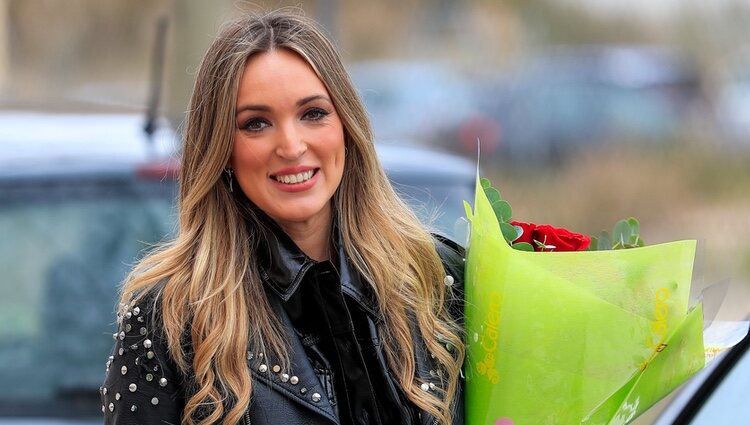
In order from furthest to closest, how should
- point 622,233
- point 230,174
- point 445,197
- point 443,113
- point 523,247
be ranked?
point 443,113
point 445,197
point 230,174
point 622,233
point 523,247

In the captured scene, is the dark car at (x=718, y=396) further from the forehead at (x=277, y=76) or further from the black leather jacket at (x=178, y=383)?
the forehead at (x=277, y=76)

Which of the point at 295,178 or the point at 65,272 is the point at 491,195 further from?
the point at 65,272

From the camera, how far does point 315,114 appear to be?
240cm

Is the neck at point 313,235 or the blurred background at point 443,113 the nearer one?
the neck at point 313,235

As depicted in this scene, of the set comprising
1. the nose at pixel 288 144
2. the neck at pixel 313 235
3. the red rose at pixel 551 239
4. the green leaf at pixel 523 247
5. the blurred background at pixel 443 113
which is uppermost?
the nose at pixel 288 144

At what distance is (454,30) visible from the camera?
1775 centimetres

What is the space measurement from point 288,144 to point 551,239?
1.85 feet

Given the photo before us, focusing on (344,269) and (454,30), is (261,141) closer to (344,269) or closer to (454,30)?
(344,269)

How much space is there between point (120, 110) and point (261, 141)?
8.32ft

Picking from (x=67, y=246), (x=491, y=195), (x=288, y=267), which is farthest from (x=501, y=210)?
(x=67, y=246)

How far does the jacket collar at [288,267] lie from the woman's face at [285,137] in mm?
64

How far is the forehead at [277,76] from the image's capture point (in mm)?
2348

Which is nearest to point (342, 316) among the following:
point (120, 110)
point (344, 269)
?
point (344, 269)

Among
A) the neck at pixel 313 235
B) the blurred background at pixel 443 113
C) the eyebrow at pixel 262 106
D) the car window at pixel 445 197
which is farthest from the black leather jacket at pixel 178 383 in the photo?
the car window at pixel 445 197
